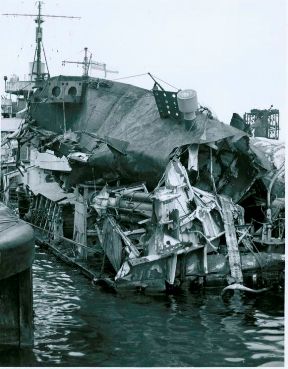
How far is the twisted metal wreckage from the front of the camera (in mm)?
18406

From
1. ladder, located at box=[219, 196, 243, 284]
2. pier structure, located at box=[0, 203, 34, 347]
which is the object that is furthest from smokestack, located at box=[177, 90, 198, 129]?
pier structure, located at box=[0, 203, 34, 347]

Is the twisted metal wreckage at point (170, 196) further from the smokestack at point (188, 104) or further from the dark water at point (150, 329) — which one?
the dark water at point (150, 329)

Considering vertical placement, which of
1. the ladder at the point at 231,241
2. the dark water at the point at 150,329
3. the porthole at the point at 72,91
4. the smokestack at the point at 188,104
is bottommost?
the dark water at the point at 150,329

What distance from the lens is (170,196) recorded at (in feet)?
61.3

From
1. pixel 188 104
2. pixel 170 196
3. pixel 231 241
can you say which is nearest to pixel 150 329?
pixel 170 196

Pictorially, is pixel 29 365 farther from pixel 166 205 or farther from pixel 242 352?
pixel 166 205

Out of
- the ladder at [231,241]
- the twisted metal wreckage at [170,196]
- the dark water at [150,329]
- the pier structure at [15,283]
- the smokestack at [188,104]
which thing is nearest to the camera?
the pier structure at [15,283]

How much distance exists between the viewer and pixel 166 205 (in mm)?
18594

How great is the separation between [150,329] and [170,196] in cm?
613

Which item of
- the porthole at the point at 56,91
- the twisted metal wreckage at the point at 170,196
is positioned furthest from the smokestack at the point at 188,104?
the porthole at the point at 56,91

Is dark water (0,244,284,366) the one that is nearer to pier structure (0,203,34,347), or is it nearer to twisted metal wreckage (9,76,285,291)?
pier structure (0,203,34,347)

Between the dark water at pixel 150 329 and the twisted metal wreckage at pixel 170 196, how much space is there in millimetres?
1268

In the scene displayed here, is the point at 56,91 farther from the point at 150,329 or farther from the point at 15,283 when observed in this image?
the point at 15,283

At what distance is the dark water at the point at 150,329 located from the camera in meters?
11.5
